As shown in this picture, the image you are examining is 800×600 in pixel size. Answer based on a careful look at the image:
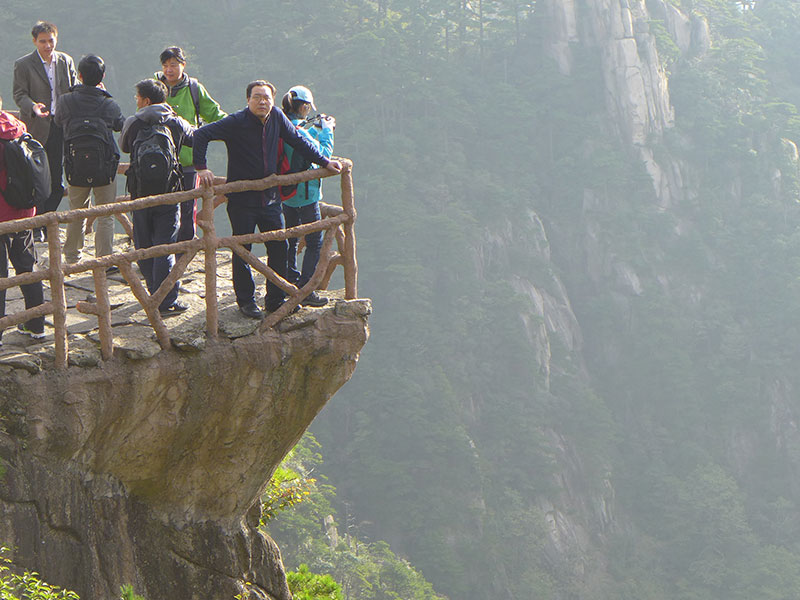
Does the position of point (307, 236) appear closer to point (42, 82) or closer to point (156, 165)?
point (156, 165)

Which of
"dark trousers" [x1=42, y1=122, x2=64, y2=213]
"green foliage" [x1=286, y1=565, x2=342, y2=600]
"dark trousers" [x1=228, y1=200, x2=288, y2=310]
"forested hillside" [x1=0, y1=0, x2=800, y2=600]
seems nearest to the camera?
"dark trousers" [x1=228, y1=200, x2=288, y2=310]

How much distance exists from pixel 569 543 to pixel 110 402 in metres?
34.8

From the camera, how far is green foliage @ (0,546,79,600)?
3977 mm

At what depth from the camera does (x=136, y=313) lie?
5.49m

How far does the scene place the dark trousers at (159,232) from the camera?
17.6 ft

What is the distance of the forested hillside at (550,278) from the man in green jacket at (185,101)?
2948 centimetres

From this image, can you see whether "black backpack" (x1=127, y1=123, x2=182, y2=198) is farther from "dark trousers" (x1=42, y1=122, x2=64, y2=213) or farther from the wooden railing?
"dark trousers" (x1=42, y1=122, x2=64, y2=213)

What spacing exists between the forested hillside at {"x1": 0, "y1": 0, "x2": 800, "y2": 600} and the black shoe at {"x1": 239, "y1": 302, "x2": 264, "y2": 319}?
30004 millimetres

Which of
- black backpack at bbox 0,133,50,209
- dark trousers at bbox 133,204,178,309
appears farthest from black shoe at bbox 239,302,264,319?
black backpack at bbox 0,133,50,209

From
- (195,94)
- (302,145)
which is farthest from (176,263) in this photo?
(195,94)

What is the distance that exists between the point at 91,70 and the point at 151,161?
937 mm

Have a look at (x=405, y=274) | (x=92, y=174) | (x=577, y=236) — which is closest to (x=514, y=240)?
(x=577, y=236)

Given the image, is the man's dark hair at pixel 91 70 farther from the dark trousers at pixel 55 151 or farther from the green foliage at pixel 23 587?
the green foliage at pixel 23 587

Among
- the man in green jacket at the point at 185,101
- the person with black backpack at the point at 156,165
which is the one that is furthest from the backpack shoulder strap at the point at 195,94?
the person with black backpack at the point at 156,165
